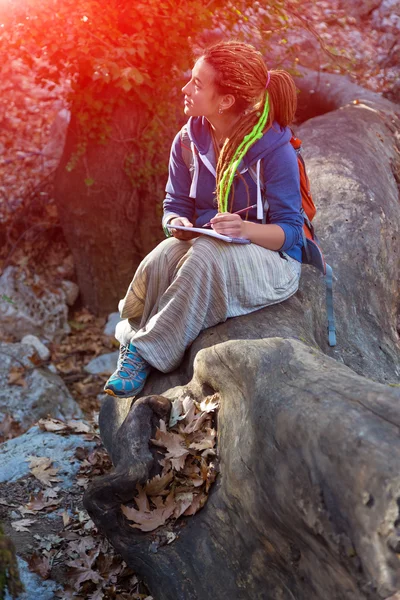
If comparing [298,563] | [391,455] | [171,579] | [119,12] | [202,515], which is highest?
[119,12]

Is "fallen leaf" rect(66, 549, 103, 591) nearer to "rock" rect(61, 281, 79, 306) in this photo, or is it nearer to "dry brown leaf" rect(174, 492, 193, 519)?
"dry brown leaf" rect(174, 492, 193, 519)

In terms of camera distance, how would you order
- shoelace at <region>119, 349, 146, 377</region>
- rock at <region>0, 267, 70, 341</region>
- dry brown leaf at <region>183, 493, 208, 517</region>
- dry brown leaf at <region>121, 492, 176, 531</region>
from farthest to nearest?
rock at <region>0, 267, 70, 341</region>, shoelace at <region>119, 349, 146, 377</region>, dry brown leaf at <region>121, 492, 176, 531</region>, dry brown leaf at <region>183, 493, 208, 517</region>

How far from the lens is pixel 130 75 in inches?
230

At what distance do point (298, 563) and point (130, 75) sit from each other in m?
4.57

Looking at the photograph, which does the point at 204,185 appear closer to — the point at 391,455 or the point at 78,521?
the point at 78,521

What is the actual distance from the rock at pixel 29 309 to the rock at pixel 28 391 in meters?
0.45

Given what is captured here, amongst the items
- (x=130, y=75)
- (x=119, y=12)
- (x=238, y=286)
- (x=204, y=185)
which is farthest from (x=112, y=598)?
(x=119, y=12)

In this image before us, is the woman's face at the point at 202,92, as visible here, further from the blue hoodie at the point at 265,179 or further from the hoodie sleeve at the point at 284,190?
the hoodie sleeve at the point at 284,190

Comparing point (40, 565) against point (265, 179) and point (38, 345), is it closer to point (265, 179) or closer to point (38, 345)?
point (265, 179)

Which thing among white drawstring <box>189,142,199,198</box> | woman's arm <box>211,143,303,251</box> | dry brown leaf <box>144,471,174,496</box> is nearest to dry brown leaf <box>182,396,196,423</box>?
dry brown leaf <box>144,471,174,496</box>

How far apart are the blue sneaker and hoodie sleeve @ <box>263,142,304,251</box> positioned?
0.99m

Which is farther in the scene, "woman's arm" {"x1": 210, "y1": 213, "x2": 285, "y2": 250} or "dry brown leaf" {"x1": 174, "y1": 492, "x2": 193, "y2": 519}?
"woman's arm" {"x1": 210, "y1": 213, "x2": 285, "y2": 250}

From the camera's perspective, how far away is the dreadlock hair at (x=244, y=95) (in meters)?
3.56

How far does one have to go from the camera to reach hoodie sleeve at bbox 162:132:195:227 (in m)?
3.98
